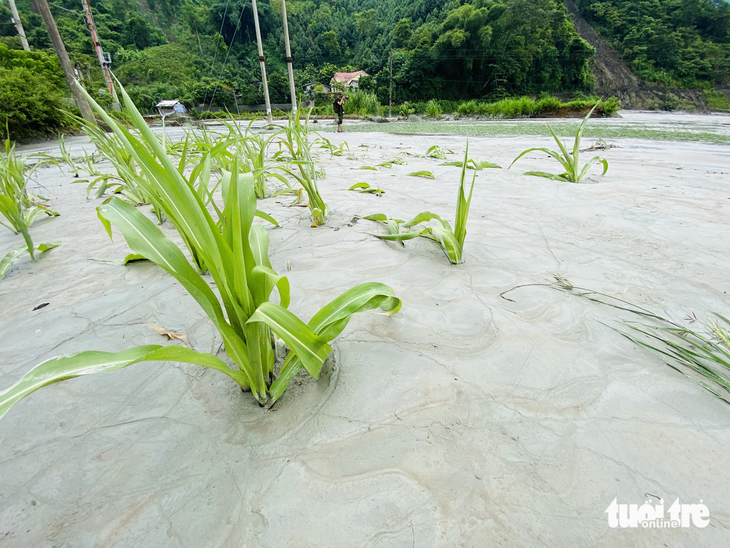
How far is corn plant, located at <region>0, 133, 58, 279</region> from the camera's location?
1.14 m

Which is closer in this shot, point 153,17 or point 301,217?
point 301,217

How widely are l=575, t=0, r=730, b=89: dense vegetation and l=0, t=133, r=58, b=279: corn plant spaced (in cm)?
4546

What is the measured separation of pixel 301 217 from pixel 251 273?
1.09 m

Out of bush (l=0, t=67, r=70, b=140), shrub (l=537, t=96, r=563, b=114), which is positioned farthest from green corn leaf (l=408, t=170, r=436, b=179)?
shrub (l=537, t=96, r=563, b=114)

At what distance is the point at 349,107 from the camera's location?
1434 centimetres

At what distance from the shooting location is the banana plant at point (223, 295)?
441 mm

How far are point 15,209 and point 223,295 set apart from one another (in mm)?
1521

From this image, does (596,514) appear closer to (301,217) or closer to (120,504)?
(120,504)

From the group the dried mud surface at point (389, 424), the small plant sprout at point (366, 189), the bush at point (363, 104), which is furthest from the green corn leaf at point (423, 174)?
the bush at point (363, 104)

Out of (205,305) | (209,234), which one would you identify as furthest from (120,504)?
(209,234)

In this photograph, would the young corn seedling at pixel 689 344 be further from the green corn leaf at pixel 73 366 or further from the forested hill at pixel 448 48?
the forested hill at pixel 448 48

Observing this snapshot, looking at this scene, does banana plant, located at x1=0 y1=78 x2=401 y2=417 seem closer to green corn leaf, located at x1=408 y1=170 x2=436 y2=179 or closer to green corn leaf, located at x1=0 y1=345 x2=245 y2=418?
green corn leaf, located at x1=0 y1=345 x2=245 y2=418

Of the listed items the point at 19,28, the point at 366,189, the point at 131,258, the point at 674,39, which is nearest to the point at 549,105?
the point at 366,189

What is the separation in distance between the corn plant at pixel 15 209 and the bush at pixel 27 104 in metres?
6.12
